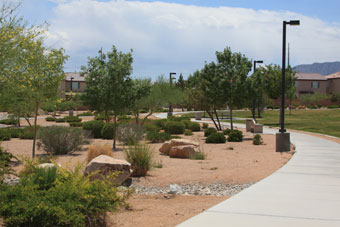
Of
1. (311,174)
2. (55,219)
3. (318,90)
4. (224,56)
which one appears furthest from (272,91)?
(318,90)

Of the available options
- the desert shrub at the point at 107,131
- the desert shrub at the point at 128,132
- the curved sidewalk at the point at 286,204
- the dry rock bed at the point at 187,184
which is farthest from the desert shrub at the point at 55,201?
the desert shrub at the point at 107,131

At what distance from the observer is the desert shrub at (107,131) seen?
25.2 meters

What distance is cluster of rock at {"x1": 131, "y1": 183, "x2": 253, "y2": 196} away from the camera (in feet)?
31.7

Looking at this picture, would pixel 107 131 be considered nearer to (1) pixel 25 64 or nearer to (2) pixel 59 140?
(2) pixel 59 140

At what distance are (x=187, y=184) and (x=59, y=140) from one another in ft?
29.0

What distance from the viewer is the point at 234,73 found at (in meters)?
28.2

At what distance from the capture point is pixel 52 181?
703 cm

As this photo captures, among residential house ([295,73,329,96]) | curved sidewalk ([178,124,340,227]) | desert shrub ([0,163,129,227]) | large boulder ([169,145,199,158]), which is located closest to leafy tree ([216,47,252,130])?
large boulder ([169,145,199,158])

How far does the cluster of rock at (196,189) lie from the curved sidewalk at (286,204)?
2.55 ft

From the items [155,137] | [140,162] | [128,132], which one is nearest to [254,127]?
[155,137]

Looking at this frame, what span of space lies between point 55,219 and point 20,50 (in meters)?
6.65

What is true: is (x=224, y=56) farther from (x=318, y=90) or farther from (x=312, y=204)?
(x=318, y=90)

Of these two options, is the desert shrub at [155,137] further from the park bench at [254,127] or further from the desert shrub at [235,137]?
the park bench at [254,127]

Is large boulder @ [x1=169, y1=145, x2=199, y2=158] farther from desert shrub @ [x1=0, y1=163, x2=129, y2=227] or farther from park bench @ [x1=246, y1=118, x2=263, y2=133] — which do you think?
park bench @ [x1=246, y1=118, x2=263, y2=133]
